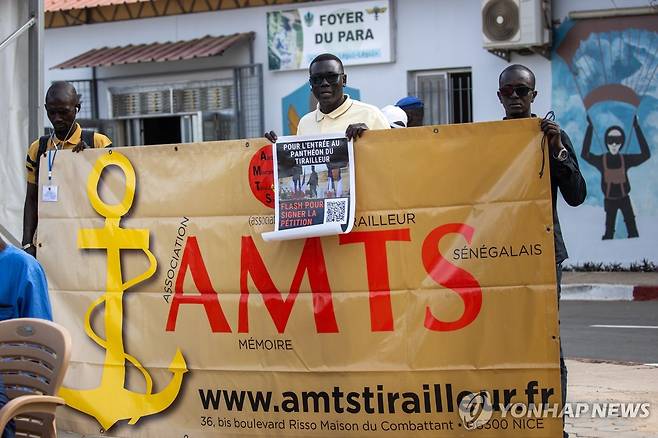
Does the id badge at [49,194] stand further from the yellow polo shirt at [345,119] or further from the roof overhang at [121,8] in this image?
the roof overhang at [121,8]

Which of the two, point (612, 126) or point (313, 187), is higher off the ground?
point (612, 126)

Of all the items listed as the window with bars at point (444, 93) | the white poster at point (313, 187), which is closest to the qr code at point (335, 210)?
the white poster at point (313, 187)

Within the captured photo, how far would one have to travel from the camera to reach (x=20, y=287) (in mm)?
4742

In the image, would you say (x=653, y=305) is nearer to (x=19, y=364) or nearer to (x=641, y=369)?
(x=641, y=369)

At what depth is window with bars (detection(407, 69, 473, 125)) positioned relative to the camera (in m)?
17.8

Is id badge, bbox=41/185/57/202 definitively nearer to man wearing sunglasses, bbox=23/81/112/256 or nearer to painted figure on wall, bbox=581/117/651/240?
man wearing sunglasses, bbox=23/81/112/256

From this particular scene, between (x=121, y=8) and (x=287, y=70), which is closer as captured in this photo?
(x=287, y=70)

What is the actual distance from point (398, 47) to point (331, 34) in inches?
45.2

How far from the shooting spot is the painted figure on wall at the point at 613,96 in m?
16.1

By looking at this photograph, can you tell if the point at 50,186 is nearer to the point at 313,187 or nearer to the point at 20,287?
the point at 313,187

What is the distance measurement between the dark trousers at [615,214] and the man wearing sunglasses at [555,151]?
10885 mm

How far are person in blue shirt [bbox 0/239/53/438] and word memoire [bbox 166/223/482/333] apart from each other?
1.38 m

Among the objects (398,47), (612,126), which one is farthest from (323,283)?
(398,47)

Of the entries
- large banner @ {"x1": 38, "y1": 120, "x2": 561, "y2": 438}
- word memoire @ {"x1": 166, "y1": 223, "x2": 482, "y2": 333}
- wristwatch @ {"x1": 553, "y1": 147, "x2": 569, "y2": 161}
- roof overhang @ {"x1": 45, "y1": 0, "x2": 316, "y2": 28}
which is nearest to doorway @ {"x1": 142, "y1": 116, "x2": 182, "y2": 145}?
roof overhang @ {"x1": 45, "y1": 0, "x2": 316, "y2": 28}
